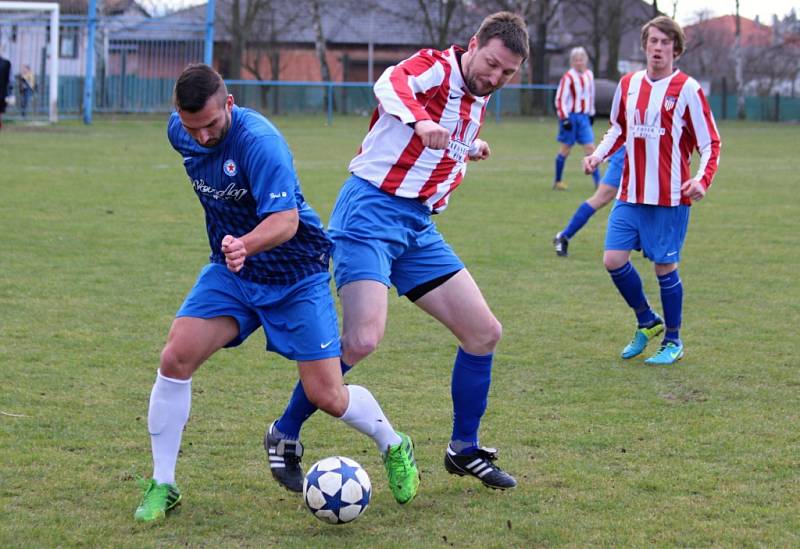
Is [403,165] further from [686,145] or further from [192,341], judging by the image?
[686,145]

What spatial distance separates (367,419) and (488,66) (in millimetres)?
1465

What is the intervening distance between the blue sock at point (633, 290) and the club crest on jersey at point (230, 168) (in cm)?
350

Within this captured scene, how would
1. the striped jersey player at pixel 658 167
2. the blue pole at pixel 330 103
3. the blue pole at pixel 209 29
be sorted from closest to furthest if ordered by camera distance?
1. the striped jersey player at pixel 658 167
2. the blue pole at pixel 209 29
3. the blue pole at pixel 330 103

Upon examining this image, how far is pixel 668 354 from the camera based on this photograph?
675 cm

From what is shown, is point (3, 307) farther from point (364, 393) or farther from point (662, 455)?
point (662, 455)

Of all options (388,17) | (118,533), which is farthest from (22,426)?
(388,17)

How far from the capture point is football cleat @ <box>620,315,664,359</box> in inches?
271

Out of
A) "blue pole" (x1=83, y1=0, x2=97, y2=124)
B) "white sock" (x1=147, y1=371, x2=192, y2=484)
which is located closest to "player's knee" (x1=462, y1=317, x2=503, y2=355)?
"white sock" (x1=147, y1=371, x2=192, y2=484)

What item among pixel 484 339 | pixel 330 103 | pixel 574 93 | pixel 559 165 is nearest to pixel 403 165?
pixel 484 339

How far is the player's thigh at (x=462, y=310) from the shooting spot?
15.0 ft

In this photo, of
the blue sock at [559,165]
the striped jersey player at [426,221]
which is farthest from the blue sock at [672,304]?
the blue sock at [559,165]

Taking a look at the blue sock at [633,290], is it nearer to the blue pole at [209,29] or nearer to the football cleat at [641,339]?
the football cleat at [641,339]

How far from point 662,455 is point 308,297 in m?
1.81

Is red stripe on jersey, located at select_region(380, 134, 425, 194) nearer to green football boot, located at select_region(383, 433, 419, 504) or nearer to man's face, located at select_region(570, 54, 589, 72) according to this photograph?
green football boot, located at select_region(383, 433, 419, 504)
